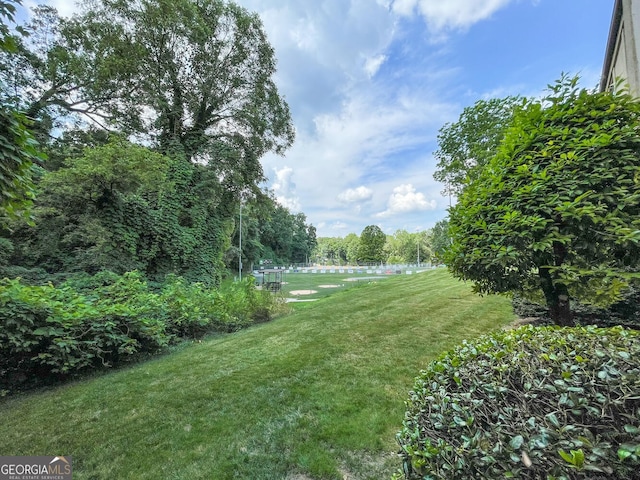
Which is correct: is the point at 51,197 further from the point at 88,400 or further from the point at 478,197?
the point at 478,197

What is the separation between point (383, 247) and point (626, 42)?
48.2 meters

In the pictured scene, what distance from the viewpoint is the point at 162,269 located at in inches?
372

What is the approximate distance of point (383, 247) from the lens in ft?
169

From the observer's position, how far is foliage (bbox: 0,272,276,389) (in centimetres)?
350

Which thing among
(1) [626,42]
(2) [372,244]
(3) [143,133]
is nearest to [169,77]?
(3) [143,133]

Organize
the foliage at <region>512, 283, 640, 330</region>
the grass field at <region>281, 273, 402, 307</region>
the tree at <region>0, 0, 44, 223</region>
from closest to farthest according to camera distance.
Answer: the tree at <region>0, 0, 44, 223</region>, the foliage at <region>512, 283, 640, 330</region>, the grass field at <region>281, 273, 402, 307</region>

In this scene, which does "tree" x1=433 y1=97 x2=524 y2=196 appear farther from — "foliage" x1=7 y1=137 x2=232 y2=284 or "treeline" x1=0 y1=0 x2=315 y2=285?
"foliage" x1=7 y1=137 x2=232 y2=284

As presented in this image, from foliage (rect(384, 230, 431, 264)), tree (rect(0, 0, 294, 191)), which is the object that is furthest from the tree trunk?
foliage (rect(384, 230, 431, 264))

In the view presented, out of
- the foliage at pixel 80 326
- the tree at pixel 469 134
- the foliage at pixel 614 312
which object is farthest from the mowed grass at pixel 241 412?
the tree at pixel 469 134

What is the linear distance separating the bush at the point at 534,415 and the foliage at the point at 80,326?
15.4ft

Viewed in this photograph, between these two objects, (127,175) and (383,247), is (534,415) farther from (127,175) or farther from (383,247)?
(383,247)

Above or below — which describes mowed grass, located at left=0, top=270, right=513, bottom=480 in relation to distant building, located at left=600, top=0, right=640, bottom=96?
below

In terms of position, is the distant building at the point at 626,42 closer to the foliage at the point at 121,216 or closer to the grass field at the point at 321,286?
the foliage at the point at 121,216

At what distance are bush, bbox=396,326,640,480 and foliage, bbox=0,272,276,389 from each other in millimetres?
4686
